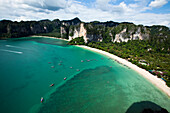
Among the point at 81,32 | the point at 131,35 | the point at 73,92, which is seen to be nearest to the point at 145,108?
the point at 73,92

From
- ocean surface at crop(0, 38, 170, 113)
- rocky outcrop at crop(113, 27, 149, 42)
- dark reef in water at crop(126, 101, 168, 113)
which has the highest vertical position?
rocky outcrop at crop(113, 27, 149, 42)

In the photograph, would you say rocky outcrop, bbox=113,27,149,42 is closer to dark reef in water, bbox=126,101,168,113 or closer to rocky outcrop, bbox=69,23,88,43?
rocky outcrop, bbox=69,23,88,43

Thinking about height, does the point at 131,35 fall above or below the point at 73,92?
above

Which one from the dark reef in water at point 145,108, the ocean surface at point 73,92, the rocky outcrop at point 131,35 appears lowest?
the dark reef in water at point 145,108

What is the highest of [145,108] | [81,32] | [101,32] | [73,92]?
[101,32]

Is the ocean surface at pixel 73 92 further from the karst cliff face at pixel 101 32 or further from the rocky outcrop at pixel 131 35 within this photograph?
the karst cliff face at pixel 101 32

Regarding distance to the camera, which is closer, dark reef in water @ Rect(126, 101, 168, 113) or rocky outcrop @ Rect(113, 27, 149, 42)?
dark reef in water @ Rect(126, 101, 168, 113)

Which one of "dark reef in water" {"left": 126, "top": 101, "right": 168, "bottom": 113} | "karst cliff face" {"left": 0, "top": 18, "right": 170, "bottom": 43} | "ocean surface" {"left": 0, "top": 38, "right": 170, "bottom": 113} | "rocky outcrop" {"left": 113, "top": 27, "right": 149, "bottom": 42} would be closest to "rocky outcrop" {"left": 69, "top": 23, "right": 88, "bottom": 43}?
"karst cliff face" {"left": 0, "top": 18, "right": 170, "bottom": 43}

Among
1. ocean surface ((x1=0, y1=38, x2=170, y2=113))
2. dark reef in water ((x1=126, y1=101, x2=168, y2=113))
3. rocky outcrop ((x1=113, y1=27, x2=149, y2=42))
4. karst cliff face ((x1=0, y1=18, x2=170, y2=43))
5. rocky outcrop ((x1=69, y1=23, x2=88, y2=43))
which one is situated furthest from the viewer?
rocky outcrop ((x1=69, y1=23, x2=88, y2=43))

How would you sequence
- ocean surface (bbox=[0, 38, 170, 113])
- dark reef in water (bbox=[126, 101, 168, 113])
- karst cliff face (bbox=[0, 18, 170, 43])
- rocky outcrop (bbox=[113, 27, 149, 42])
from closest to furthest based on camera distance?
ocean surface (bbox=[0, 38, 170, 113])
dark reef in water (bbox=[126, 101, 168, 113])
rocky outcrop (bbox=[113, 27, 149, 42])
karst cliff face (bbox=[0, 18, 170, 43])

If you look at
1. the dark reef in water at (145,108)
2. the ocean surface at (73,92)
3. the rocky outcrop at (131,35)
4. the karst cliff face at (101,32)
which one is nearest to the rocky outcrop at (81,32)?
the karst cliff face at (101,32)

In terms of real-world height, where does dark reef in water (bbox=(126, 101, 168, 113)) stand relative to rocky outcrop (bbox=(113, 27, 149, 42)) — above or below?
below

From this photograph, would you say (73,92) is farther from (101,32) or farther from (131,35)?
(101,32)
